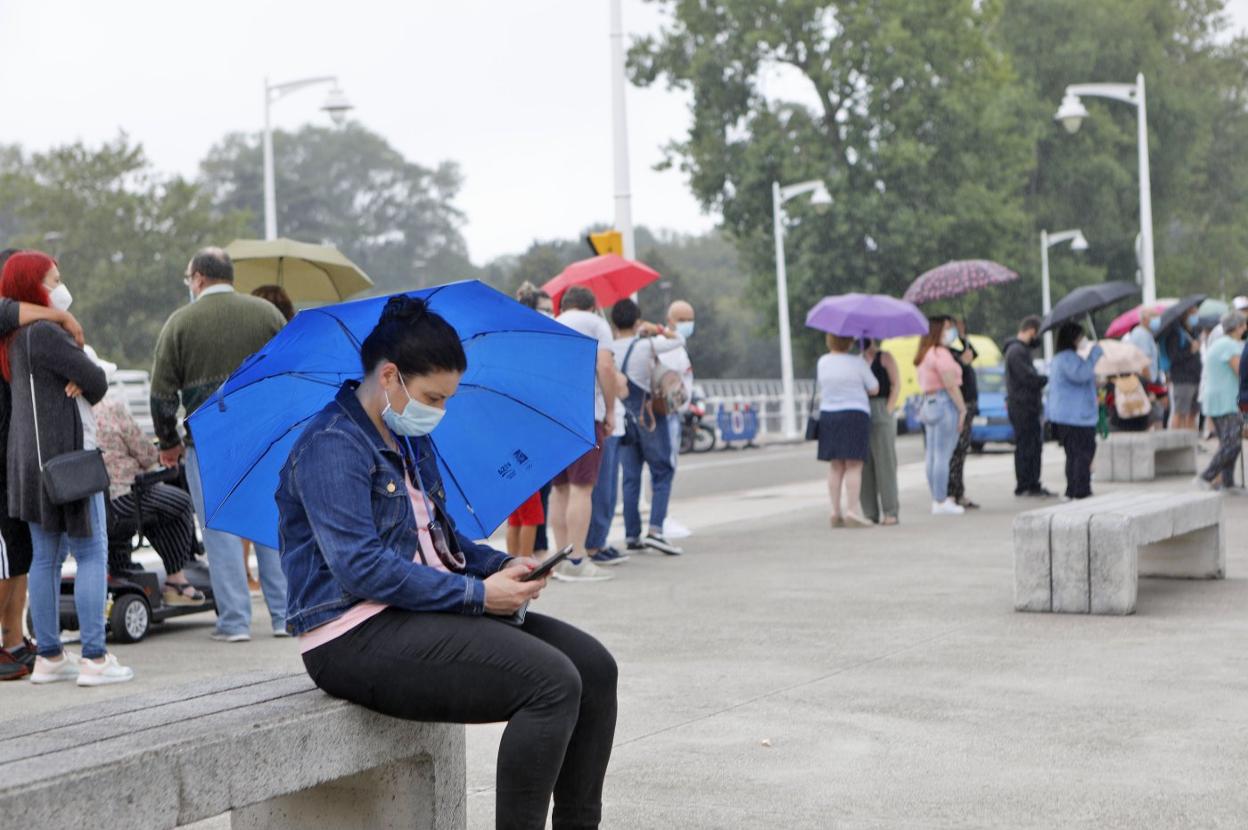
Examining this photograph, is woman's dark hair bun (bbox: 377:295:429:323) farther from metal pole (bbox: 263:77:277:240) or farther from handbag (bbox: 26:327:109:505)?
metal pole (bbox: 263:77:277:240)

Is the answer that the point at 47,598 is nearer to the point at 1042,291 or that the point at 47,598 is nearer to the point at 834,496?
the point at 834,496

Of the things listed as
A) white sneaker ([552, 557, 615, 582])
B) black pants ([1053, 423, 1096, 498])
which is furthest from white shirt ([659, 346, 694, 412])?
black pants ([1053, 423, 1096, 498])

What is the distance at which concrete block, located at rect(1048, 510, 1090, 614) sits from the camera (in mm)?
8984

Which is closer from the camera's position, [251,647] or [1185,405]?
[251,647]

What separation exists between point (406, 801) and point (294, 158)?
120291mm

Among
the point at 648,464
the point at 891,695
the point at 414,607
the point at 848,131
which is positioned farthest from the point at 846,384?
the point at 848,131

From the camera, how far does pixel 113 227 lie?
5597 centimetres

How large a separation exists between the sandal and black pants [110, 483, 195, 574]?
0.58 feet

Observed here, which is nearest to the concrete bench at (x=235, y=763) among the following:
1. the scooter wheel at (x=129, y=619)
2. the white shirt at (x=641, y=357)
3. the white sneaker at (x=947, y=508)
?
the scooter wheel at (x=129, y=619)

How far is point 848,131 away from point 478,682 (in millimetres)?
50721

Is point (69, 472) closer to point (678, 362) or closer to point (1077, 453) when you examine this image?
point (678, 362)

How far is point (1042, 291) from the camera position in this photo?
6450 cm

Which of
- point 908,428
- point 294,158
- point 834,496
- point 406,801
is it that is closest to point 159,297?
point 908,428

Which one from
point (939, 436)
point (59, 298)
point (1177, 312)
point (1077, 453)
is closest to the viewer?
point (59, 298)
